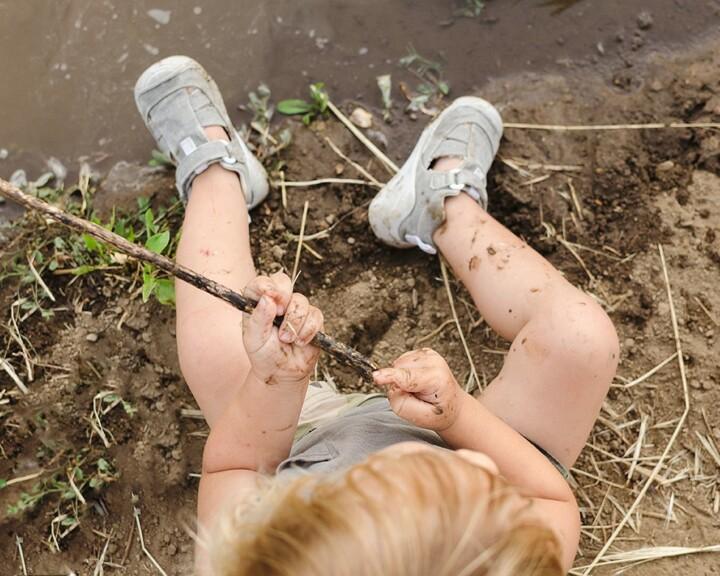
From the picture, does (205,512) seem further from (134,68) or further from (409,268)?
(134,68)

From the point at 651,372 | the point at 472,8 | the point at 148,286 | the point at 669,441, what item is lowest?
the point at 669,441

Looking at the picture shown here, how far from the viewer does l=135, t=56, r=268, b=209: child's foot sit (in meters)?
2.23

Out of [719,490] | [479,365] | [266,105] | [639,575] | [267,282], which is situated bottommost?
[639,575]

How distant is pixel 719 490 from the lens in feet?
7.06

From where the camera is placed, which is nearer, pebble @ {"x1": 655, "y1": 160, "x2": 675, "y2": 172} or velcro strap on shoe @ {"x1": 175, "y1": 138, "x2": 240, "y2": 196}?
velcro strap on shoe @ {"x1": 175, "y1": 138, "x2": 240, "y2": 196}

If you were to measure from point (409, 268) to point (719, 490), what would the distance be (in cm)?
110

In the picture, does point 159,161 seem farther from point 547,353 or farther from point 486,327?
point 547,353

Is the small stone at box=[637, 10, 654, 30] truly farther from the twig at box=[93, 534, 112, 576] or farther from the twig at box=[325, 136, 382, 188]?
the twig at box=[93, 534, 112, 576]

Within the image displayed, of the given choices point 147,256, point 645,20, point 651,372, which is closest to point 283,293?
point 147,256

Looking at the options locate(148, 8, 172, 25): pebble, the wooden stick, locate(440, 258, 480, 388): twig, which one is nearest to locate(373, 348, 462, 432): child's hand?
the wooden stick

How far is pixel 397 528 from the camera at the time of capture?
112 centimetres

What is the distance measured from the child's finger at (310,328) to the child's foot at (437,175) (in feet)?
2.77

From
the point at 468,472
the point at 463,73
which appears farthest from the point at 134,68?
the point at 468,472

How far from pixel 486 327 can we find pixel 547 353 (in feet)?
1.55
